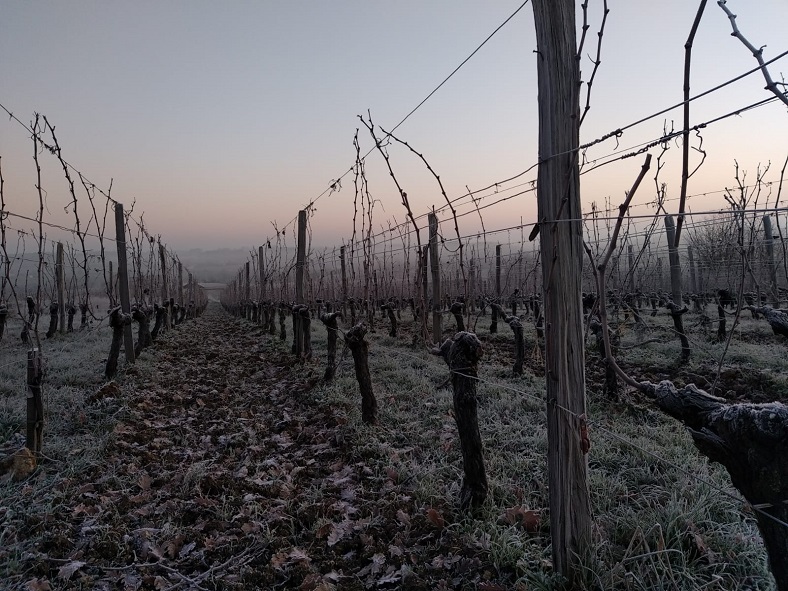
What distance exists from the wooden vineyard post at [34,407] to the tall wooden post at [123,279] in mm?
3971

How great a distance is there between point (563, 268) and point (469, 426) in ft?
4.36

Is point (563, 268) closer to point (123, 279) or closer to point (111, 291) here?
point (123, 279)

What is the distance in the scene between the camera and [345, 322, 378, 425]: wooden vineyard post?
459 cm

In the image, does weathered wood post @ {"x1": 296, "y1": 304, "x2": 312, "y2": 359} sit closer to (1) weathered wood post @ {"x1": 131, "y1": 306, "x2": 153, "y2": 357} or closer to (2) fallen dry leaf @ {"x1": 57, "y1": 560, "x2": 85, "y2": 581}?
(1) weathered wood post @ {"x1": 131, "y1": 306, "x2": 153, "y2": 357}

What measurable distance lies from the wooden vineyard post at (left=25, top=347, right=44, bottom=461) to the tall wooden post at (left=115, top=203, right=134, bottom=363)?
3.97m

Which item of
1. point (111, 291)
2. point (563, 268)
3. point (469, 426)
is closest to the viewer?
point (563, 268)

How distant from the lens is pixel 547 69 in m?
1.90

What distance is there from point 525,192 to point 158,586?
3.36 metres

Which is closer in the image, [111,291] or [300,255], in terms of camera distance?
[111,291]

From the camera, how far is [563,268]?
6.23 ft

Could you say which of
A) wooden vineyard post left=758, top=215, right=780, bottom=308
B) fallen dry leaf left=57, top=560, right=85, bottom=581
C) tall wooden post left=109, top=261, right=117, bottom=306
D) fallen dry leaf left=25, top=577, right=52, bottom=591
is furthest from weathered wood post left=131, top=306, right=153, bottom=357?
wooden vineyard post left=758, top=215, right=780, bottom=308

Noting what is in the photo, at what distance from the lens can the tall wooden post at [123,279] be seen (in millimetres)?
7780

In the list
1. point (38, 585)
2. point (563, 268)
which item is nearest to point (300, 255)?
point (38, 585)

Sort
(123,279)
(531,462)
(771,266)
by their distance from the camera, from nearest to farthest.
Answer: (531,462) → (123,279) → (771,266)
